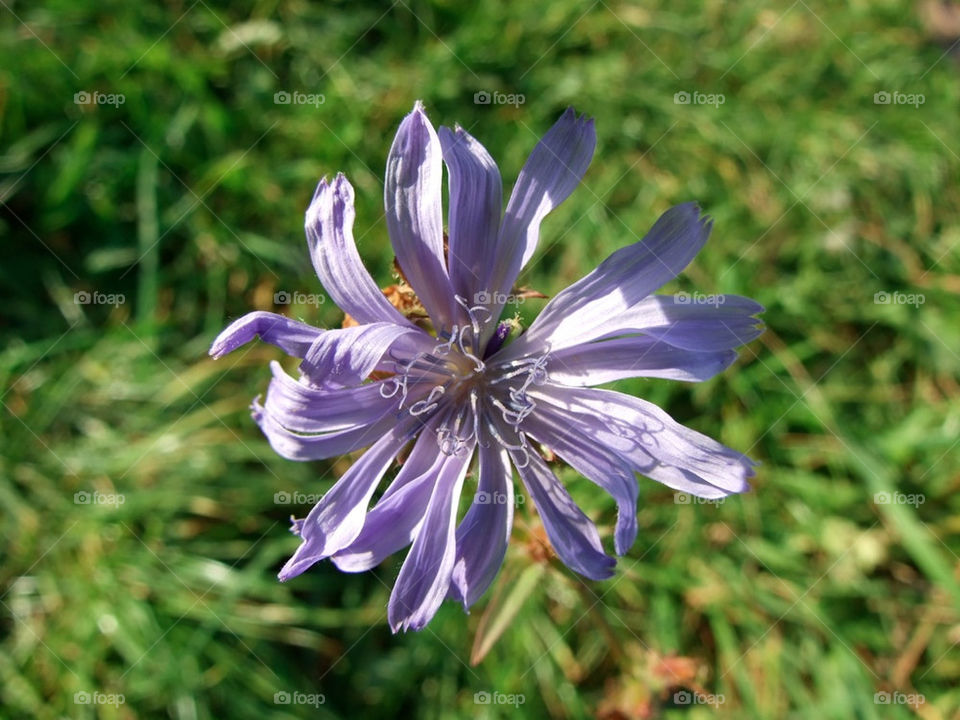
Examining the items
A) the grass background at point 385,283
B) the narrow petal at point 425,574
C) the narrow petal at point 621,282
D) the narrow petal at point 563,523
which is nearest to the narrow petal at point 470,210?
the narrow petal at point 621,282

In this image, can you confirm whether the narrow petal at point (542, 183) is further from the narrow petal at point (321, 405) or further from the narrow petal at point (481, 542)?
the narrow petal at point (481, 542)

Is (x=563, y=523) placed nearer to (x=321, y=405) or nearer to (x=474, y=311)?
(x=474, y=311)

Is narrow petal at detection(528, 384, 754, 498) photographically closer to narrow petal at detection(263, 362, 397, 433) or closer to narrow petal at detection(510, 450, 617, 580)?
narrow petal at detection(510, 450, 617, 580)

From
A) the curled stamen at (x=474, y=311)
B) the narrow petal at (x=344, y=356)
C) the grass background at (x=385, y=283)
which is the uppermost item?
the narrow petal at (x=344, y=356)

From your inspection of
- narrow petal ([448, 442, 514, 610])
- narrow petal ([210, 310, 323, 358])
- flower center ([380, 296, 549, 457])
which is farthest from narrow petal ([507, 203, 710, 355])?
narrow petal ([210, 310, 323, 358])

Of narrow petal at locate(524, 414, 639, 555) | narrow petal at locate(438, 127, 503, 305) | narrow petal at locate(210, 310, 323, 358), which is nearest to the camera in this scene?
narrow petal at locate(210, 310, 323, 358)

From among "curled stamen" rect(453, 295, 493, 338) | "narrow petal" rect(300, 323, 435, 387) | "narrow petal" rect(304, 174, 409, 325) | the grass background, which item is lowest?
the grass background

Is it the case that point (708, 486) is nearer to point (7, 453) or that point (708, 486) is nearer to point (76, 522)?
point (76, 522)
